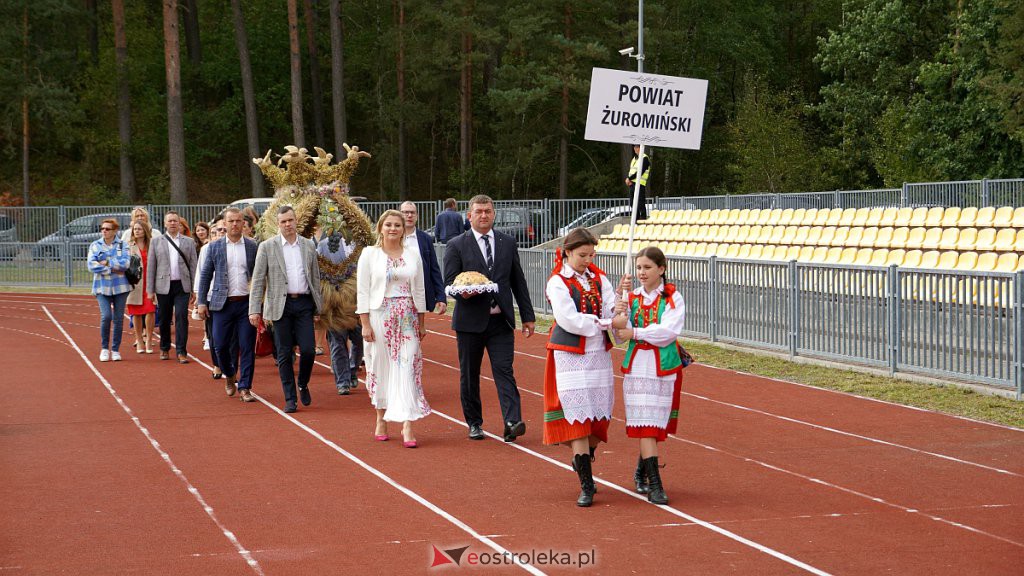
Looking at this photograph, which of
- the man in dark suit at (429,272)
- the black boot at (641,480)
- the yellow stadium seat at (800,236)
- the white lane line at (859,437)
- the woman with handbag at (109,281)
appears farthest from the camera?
the yellow stadium seat at (800,236)

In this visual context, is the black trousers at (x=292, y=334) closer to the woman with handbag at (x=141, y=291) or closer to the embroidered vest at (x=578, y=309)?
the embroidered vest at (x=578, y=309)

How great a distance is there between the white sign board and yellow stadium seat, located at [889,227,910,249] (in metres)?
12.6

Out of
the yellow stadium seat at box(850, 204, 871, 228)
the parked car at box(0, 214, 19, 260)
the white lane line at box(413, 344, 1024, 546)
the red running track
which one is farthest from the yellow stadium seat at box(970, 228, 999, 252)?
the parked car at box(0, 214, 19, 260)

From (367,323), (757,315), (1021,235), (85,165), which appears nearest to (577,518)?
(367,323)

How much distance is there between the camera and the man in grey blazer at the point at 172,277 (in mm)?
16859

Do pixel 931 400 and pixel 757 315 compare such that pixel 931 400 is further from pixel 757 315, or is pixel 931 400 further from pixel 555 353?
pixel 555 353

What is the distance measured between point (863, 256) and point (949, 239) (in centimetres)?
151

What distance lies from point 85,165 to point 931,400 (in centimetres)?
4828

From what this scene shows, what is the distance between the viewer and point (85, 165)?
53656mm

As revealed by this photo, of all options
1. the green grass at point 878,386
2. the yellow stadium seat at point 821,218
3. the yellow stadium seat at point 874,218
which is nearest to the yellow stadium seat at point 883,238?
the yellow stadium seat at point 874,218

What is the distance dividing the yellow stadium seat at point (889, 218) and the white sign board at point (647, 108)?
1391cm

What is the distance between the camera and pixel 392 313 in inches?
405

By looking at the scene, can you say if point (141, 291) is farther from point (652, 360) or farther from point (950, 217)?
point (950, 217)

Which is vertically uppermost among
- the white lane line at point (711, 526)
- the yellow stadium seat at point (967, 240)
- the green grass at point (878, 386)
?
the yellow stadium seat at point (967, 240)
